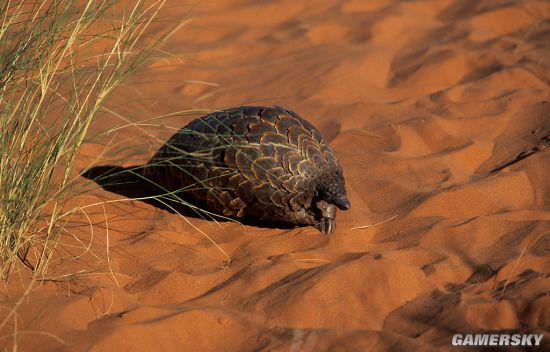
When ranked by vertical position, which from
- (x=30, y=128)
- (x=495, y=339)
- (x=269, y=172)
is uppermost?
(x=30, y=128)

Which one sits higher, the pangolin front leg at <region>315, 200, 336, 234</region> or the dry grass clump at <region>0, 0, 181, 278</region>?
the dry grass clump at <region>0, 0, 181, 278</region>

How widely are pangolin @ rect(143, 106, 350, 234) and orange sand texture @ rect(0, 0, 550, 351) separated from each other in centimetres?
14

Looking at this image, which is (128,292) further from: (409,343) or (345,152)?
(345,152)

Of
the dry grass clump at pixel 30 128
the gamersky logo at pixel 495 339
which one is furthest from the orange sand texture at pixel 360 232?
the dry grass clump at pixel 30 128

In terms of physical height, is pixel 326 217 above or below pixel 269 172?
below

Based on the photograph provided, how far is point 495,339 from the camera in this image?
2.94 m

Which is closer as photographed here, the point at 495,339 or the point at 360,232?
the point at 495,339

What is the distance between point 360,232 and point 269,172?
0.63 m

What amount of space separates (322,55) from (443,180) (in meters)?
2.83

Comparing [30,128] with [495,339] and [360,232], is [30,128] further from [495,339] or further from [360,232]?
[495,339]

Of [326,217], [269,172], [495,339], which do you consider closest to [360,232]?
[326,217]

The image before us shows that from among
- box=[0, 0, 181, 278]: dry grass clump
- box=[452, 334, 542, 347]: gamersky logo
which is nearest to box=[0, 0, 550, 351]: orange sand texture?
Result: box=[452, 334, 542, 347]: gamersky logo

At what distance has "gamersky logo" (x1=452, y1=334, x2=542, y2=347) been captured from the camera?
9.50ft

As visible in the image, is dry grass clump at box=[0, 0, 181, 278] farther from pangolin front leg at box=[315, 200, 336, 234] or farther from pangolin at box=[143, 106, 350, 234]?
pangolin front leg at box=[315, 200, 336, 234]
